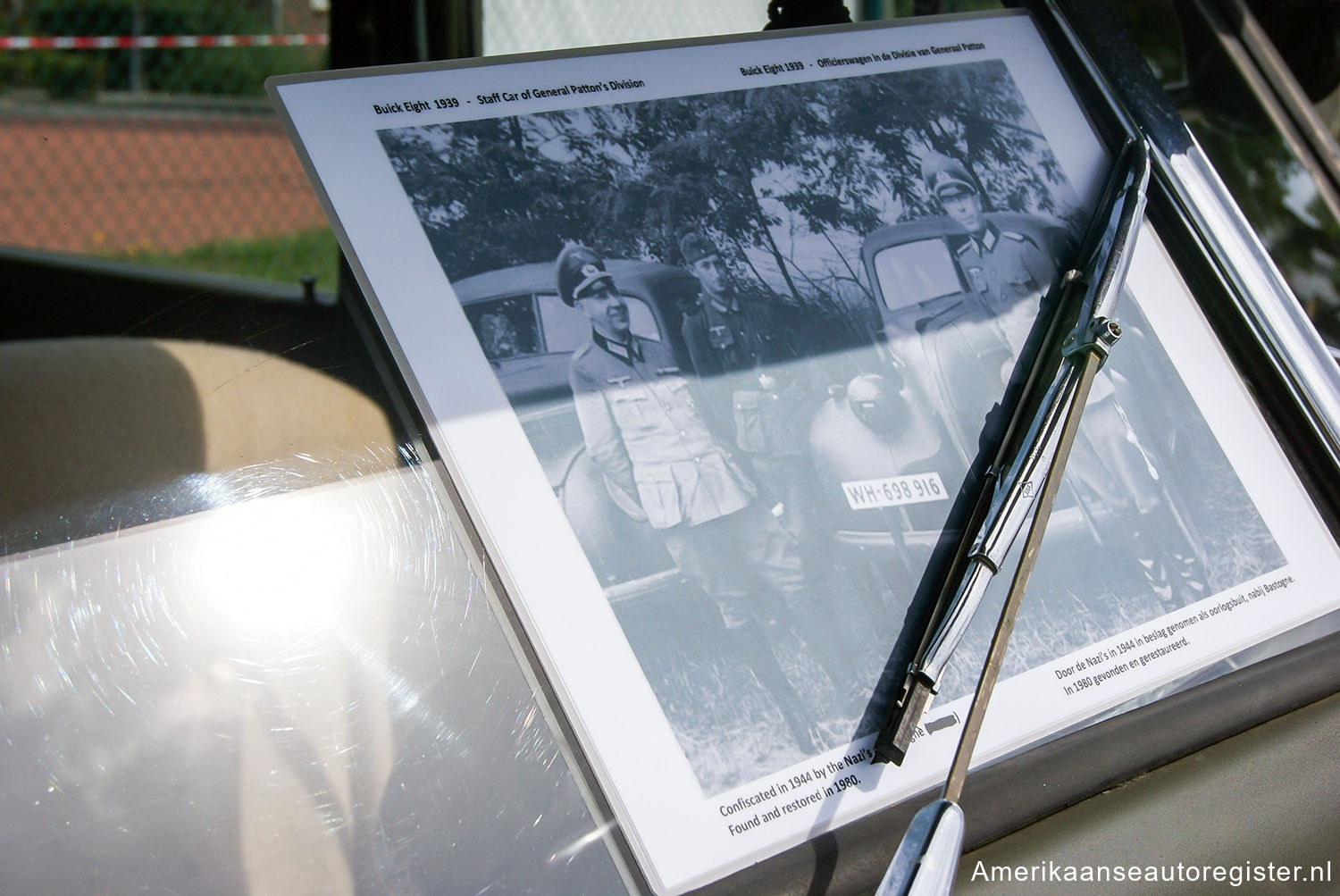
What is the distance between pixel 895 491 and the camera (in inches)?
29.8

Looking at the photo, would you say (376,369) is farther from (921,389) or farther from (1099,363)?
(1099,363)

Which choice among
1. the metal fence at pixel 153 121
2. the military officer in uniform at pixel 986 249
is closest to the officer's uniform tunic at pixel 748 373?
the military officer in uniform at pixel 986 249

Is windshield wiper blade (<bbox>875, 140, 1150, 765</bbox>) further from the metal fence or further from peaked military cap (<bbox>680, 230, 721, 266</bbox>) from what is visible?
the metal fence

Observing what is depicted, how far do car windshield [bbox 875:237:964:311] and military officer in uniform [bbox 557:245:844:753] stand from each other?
0.69 ft

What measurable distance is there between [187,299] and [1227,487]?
843 mm

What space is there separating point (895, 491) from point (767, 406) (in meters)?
0.11

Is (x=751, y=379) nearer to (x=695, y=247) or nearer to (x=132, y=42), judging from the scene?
(x=695, y=247)

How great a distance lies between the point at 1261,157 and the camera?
1332mm

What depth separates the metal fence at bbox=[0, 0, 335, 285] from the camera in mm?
1178

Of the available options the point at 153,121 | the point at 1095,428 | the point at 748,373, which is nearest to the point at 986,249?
the point at 1095,428

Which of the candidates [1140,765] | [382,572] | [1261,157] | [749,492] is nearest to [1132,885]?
[1140,765]

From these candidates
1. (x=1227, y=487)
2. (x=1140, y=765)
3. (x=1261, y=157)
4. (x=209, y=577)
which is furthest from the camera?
(x=1261, y=157)

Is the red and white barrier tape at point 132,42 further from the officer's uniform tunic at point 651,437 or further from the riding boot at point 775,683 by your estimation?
the riding boot at point 775,683

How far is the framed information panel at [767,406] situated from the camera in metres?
0.65
